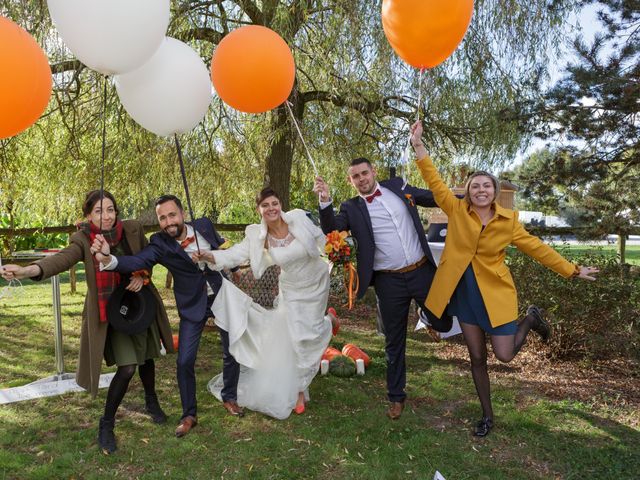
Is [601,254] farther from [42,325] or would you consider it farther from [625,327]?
[42,325]

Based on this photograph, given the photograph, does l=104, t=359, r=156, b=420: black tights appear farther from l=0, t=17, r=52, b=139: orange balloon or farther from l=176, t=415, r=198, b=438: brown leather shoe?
l=0, t=17, r=52, b=139: orange balloon

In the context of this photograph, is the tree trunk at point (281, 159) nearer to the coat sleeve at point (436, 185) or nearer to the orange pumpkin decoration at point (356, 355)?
Result: the orange pumpkin decoration at point (356, 355)

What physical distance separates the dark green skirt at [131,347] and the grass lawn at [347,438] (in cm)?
57

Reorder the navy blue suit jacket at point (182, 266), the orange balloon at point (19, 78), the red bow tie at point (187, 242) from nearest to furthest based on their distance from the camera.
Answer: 1. the orange balloon at point (19, 78)
2. the navy blue suit jacket at point (182, 266)
3. the red bow tie at point (187, 242)

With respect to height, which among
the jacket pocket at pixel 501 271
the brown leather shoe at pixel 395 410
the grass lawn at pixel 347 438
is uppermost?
the jacket pocket at pixel 501 271

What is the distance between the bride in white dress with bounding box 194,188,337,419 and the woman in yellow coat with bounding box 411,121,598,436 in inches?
37.6

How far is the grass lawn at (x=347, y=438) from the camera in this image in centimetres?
321

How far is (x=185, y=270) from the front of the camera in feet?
12.3

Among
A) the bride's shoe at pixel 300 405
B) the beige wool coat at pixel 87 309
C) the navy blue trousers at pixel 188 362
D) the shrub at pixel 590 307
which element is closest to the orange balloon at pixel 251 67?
the beige wool coat at pixel 87 309

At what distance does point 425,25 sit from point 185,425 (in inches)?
126

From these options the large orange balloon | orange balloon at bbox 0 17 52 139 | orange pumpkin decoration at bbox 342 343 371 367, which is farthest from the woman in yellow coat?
orange balloon at bbox 0 17 52 139

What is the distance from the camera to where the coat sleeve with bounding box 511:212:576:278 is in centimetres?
356

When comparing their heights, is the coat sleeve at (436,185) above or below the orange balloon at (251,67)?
below

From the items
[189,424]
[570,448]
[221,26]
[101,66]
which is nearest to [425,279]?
[570,448]
